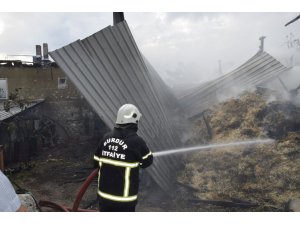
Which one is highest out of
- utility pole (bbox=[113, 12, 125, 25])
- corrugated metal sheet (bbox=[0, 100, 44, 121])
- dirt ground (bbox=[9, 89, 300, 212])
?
utility pole (bbox=[113, 12, 125, 25])

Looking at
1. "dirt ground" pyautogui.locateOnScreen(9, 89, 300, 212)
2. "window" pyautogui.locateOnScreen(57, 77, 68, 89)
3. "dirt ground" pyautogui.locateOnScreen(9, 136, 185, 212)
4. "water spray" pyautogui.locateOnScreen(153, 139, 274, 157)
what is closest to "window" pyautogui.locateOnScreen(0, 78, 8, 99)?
"window" pyautogui.locateOnScreen(57, 77, 68, 89)

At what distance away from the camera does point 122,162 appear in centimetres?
307

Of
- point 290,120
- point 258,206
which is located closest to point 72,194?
point 258,206

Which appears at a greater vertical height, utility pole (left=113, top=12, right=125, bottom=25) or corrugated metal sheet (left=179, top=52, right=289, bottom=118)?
utility pole (left=113, top=12, right=125, bottom=25)

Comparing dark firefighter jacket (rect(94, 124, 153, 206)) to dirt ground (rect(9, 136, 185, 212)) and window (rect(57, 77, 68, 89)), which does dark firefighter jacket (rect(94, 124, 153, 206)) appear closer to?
dirt ground (rect(9, 136, 185, 212))

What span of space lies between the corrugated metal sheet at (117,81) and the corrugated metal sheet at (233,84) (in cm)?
233

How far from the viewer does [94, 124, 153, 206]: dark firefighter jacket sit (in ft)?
10.0

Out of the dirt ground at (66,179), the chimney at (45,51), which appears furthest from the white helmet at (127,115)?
the chimney at (45,51)

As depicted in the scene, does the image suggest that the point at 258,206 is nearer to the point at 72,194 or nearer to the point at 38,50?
the point at 72,194

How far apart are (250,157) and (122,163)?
4.26 metres

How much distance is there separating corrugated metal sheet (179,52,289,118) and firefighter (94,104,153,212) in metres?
5.59

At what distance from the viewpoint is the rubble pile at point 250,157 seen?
5.79 metres

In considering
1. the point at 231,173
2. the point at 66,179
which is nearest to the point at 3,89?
the point at 66,179

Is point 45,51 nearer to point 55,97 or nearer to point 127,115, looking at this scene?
point 55,97
